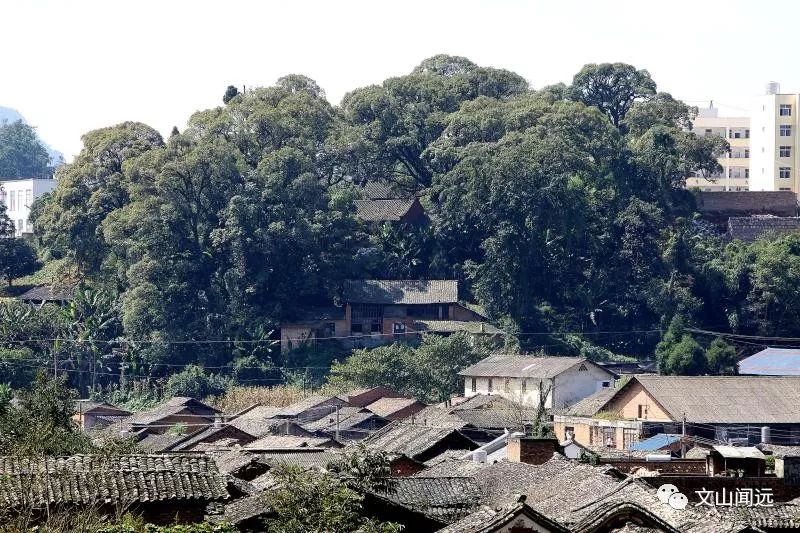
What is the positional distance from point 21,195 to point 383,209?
29.2 m

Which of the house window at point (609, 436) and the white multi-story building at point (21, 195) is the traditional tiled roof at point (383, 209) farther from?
the house window at point (609, 436)

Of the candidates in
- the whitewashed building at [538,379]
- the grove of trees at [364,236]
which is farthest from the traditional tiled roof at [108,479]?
the grove of trees at [364,236]

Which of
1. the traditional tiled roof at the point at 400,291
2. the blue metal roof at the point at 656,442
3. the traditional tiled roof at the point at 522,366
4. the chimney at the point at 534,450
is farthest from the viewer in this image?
the traditional tiled roof at the point at 400,291

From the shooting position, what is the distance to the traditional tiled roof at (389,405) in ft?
222

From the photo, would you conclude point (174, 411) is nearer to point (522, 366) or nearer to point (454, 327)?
point (522, 366)

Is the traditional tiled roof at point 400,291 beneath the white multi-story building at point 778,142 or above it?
beneath

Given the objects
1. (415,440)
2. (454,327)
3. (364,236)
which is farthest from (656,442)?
(364,236)

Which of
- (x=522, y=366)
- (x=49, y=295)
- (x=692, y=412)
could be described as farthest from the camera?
(x=49, y=295)

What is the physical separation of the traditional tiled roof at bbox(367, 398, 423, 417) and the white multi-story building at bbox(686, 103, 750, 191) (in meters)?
53.6

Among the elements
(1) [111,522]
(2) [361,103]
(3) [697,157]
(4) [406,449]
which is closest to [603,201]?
(3) [697,157]

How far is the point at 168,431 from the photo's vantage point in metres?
63.5

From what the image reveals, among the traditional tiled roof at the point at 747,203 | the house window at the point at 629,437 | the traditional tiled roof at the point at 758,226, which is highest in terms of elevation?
the traditional tiled roof at the point at 747,203

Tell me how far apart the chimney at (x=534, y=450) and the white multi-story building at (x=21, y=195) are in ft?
270

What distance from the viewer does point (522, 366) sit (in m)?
75.1
